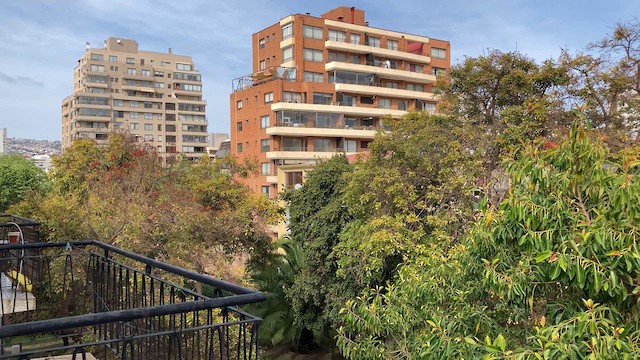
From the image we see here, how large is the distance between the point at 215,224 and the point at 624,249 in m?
12.8

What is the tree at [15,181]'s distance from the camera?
23.7m

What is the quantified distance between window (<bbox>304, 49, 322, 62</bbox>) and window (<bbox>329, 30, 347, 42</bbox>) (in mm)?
1782

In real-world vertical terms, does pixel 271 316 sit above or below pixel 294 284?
below

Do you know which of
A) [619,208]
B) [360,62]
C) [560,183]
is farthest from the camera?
[360,62]

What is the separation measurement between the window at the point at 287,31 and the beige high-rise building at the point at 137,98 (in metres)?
27.8

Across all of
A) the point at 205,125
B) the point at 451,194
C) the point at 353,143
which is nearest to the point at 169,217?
the point at 451,194

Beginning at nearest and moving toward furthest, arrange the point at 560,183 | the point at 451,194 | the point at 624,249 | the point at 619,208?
1. the point at 624,249
2. the point at 619,208
3. the point at 560,183
4. the point at 451,194

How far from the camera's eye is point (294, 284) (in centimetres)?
1666

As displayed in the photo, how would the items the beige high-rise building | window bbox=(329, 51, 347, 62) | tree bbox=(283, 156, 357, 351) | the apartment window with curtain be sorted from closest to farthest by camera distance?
tree bbox=(283, 156, 357, 351), window bbox=(329, 51, 347, 62), the apartment window with curtain, the beige high-rise building

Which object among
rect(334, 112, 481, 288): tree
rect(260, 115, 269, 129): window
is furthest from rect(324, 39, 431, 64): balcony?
rect(334, 112, 481, 288): tree

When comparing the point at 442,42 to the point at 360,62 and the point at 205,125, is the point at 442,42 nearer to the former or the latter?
the point at 360,62

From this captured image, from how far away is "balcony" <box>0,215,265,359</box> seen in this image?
2.09m

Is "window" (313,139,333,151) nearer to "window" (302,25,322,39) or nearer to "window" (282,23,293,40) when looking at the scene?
"window" (302,25,322,39)

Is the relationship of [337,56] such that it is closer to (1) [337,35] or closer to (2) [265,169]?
(1) [337,35]
